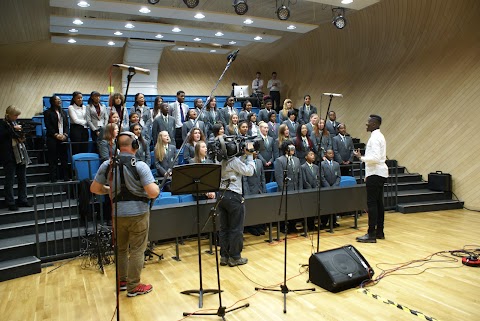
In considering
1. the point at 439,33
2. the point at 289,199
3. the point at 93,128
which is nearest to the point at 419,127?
the point at 439,33

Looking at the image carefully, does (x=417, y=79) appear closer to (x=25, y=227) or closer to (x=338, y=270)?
(x=338, y=270)

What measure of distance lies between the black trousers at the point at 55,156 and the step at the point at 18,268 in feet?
6.83

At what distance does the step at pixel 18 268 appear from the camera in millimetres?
4168

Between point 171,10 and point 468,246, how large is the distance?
22.3 feet

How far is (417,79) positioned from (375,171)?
457cm

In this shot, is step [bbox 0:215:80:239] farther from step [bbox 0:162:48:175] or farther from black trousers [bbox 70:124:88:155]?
step [bbox 0:162:48:175]

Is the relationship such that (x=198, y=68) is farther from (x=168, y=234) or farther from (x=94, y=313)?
(x=94, y=313)

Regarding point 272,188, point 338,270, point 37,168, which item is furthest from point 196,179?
point 37,168

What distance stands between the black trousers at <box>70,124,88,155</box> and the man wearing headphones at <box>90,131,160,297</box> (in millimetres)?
3555

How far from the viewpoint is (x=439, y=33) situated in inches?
323

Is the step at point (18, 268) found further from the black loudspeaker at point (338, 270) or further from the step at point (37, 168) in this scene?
the black loudspeaker at point (338, 270)

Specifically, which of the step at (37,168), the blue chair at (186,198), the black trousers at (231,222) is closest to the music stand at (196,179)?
the black trousers at (231,222)

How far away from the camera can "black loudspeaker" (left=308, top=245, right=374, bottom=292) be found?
3.60 meters

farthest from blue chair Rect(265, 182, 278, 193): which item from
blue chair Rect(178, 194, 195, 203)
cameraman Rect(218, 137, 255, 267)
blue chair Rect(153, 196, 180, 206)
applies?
cameraman Rect(218, 137, 255, 267)
